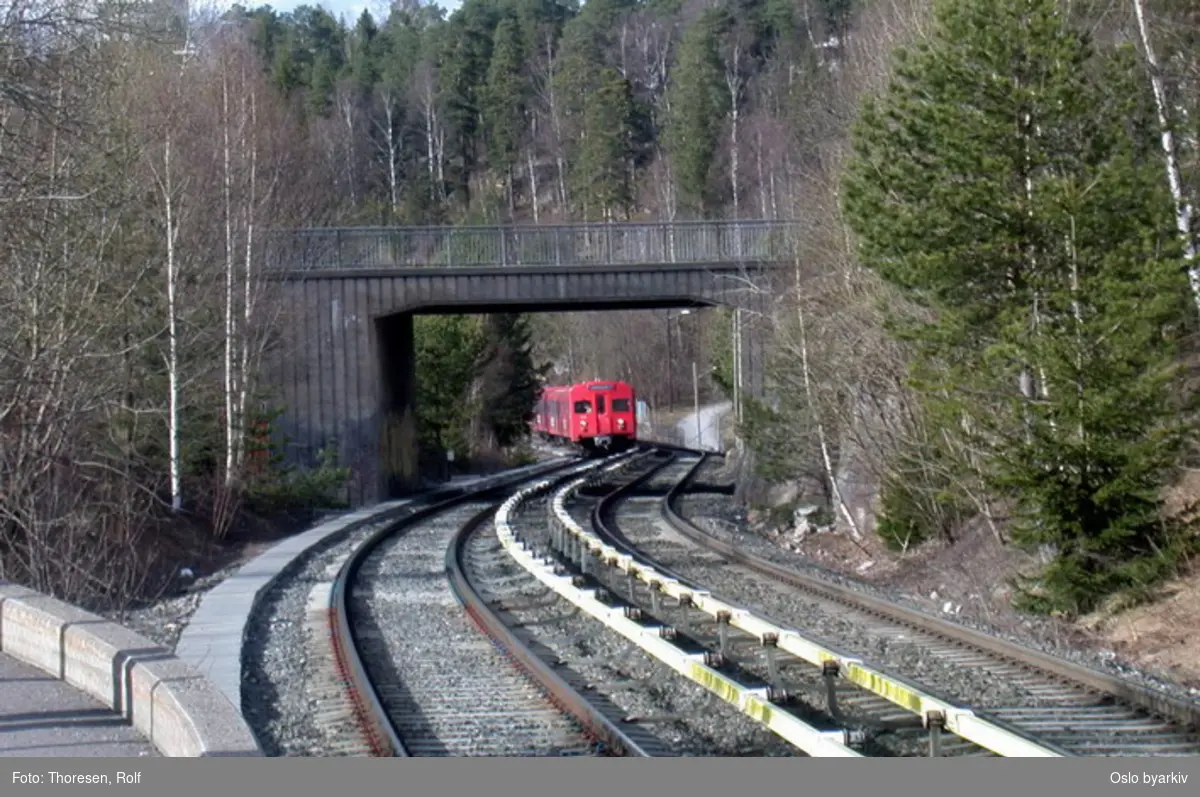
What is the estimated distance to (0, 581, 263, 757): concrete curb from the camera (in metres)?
7.35

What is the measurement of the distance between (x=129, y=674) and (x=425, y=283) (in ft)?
86.7

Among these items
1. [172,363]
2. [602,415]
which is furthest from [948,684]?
[602,415]

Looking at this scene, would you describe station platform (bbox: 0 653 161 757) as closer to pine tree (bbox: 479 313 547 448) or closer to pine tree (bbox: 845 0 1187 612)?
pine tree (bbox: 845 0 1187 612)

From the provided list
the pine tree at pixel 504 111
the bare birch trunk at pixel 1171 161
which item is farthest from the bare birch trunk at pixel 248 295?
the pine tree at pixel 504 111

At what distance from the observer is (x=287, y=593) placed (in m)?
18.4

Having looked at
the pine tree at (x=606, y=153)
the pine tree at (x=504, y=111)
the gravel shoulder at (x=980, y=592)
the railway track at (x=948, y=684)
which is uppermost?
the pine tree at (x=504, y=111)

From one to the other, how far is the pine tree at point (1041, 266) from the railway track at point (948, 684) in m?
2.16

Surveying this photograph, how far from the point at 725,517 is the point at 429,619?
16.2 metres

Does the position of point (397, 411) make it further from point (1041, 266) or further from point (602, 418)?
point (1041, 266)

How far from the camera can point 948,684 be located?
37.0 ft

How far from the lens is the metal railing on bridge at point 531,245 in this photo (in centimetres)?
3488

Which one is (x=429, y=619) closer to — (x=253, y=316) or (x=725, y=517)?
(x=725, y=517)

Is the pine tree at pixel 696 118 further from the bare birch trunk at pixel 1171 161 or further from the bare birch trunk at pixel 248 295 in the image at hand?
the bare birch trunk at pixel 1171 161
